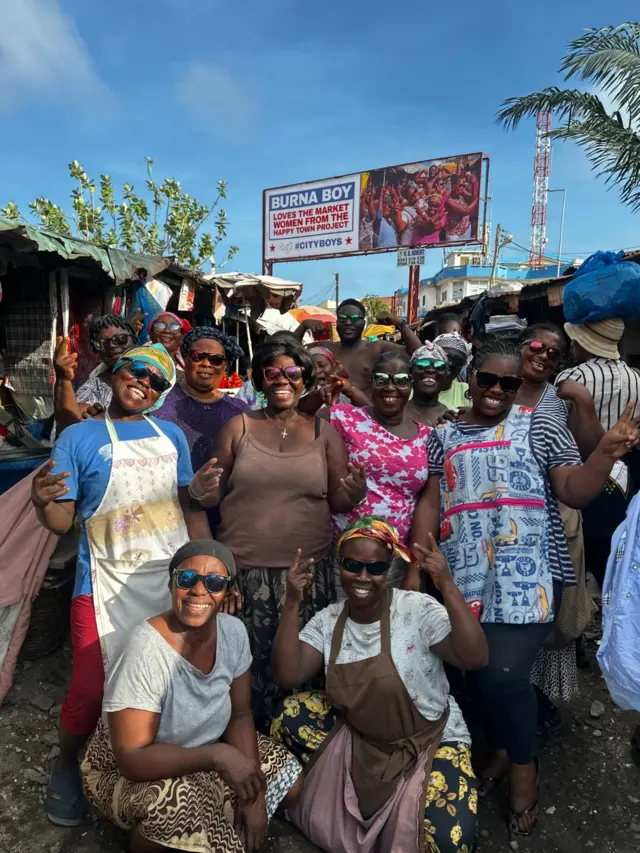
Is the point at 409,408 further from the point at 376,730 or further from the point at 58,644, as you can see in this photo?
the point at 58,644

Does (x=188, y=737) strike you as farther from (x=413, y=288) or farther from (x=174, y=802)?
(x=413, y=288)

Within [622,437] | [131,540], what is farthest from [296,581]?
A: [622,437]

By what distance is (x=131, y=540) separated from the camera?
2.40 m

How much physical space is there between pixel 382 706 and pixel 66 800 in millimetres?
1418

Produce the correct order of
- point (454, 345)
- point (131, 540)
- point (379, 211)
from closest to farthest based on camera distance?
point (131, 540)
point (454, 345)
point (379, 211)

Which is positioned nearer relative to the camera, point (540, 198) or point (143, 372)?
point (143, 372)

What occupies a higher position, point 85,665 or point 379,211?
point 379,211

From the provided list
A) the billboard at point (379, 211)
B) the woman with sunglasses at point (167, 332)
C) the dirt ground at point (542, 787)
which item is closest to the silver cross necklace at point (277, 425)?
the woman with sunglasses at point (167, 332)

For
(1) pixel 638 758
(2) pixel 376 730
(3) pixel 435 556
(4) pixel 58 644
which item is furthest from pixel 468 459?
(4) pixel 58 644

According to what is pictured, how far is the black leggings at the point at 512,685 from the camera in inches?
90.5

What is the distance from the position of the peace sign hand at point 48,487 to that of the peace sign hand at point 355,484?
1101 millimetres

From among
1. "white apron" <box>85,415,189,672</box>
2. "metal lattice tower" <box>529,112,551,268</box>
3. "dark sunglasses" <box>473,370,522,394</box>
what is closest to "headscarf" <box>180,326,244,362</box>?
"white apron" <box>85,415,189,672</box>

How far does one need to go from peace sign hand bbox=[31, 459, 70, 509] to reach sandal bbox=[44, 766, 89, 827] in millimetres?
1243

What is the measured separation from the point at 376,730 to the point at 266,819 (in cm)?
53
